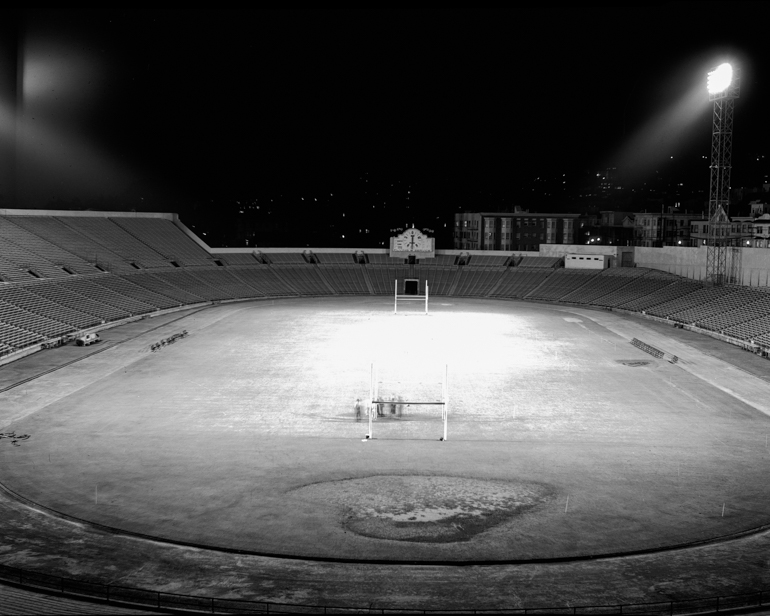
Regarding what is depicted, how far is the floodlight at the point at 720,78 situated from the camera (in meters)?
53.4

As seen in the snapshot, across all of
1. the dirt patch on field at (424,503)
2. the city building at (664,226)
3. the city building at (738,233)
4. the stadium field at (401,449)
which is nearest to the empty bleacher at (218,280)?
the city building at (738,233)

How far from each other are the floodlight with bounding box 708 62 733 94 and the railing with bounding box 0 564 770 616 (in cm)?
4871

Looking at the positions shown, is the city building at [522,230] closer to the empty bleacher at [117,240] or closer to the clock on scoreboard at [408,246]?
the clock on scoreboard at [408,246]

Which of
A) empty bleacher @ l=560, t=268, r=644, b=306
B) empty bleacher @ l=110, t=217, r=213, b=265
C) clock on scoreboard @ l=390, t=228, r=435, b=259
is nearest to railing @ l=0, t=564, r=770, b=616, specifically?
empty bleacher @ l=560, t=268, r=644, b=306

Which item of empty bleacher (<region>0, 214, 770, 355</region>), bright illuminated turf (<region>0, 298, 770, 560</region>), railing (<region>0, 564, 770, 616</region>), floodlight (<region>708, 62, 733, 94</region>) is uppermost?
floodlight (<region>708, 62, 733, 94</region>)

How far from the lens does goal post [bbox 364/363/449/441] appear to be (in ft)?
89.1

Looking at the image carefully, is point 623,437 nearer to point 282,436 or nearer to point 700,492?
Answer: point 700,492

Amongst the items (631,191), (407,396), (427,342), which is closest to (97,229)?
(427,342)

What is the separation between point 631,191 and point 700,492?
160 meters

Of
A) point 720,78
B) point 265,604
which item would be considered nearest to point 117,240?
point 720,78

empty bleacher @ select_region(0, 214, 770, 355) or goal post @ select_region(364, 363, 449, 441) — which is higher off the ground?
empty bleacher @ select_region(0, 214, 770, 355)

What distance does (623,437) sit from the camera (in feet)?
86.8

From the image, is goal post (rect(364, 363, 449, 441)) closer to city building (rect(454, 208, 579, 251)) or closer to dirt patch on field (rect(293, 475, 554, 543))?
dirt patch on field (rect(293, 475, 554, 543))

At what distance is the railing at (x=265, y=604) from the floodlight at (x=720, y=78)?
160 feet
